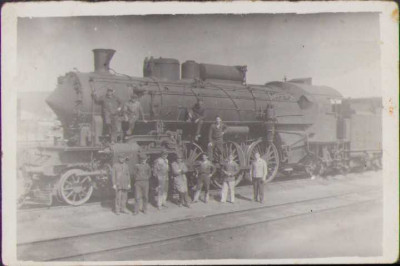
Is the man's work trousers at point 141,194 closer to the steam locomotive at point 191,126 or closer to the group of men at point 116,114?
the steam locomotive at point 191,126

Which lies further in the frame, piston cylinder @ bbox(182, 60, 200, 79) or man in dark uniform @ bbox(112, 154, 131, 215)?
piston cylinder @ bbox(182, 60, 200, 79)

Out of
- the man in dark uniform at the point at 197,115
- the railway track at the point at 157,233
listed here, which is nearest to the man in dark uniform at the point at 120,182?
the railway track at the point at 157,233

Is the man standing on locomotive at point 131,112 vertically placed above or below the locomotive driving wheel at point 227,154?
above

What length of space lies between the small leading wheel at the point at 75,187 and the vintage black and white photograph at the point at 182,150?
0.03 m

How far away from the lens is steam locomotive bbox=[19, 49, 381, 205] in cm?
996

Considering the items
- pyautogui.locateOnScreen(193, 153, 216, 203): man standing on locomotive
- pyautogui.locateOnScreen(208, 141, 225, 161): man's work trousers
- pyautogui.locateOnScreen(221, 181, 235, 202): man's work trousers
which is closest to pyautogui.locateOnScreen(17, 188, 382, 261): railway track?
pyautogui.locateOnScreen(221, 181, 235, 202): man's work trousers

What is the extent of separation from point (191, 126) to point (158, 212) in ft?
9.78

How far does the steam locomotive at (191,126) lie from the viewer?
9961mm

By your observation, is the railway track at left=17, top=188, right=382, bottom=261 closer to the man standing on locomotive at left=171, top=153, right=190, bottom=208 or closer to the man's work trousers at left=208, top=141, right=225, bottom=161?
the man standing on locomotive at left=171, top=153, right=190, bottom=208

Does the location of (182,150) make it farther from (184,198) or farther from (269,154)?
(269,154)

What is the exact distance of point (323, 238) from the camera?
26.5ft

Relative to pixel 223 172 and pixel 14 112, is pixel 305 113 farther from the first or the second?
pixel 14 112

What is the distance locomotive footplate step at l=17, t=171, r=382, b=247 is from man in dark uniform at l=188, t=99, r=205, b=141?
Answer: 1.93 m

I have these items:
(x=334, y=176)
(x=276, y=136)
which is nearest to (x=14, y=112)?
(x=276, y=136)
